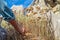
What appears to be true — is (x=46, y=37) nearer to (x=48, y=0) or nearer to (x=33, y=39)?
(x=33, y=39)

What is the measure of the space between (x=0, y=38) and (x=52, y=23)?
0.52 m

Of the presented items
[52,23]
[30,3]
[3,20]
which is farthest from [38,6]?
[3,20]

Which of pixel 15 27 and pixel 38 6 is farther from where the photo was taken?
pixel 38 6

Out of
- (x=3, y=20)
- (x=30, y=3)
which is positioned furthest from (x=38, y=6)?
(x=3, y=20)

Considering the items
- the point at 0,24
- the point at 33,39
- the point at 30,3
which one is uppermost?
the point at 30,3

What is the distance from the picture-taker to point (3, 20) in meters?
2.27

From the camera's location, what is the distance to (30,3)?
238 centimetres

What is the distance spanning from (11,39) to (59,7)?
588mm

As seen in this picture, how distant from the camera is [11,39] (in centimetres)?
224

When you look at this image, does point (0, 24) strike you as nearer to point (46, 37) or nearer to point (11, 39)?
point (11, 39)

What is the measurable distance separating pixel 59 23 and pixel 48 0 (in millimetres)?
308

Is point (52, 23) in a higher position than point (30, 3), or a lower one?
lower

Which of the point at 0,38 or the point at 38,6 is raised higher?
the point at 38,6

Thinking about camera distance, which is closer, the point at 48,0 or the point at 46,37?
the point at 46,37
